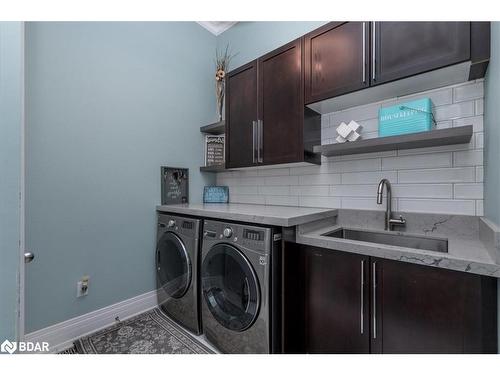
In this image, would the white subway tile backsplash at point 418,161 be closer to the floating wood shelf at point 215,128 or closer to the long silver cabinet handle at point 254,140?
the long silver cabinet handle at point 254,140

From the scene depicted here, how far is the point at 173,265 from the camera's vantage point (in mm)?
1918

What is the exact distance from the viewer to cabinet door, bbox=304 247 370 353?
3.71 ft

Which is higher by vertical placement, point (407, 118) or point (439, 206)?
point (407, 118)

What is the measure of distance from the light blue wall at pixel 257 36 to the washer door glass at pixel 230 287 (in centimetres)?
196

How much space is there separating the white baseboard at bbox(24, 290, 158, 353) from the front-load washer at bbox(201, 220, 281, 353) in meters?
0.72

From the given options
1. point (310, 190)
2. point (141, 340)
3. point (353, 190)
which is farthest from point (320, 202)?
point (141, 340)

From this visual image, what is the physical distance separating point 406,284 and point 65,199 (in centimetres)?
216

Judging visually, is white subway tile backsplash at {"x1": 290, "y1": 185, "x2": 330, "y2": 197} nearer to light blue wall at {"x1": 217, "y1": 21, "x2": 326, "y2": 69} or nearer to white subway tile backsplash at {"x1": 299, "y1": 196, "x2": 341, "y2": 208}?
white subway tile backsplash at {"x1": 299, "y1": 196, "x2": 341, "y2": 208}

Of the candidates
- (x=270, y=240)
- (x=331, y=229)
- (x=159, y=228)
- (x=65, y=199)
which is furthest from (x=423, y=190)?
(x=65, y=199)

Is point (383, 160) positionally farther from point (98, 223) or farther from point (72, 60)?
point (72, 60)

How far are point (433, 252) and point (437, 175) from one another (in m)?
0.68

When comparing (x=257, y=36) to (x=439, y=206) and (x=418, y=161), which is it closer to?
(x=418, y=161)

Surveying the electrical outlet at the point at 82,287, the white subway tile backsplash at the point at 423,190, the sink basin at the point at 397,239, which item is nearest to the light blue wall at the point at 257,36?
the white subway tile backsplash at the point at 423,190

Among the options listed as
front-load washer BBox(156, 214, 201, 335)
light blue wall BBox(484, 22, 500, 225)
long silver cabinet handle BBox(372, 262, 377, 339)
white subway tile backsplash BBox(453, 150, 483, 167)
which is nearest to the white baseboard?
front-load washer BBox(156, 214, 201, 335)
